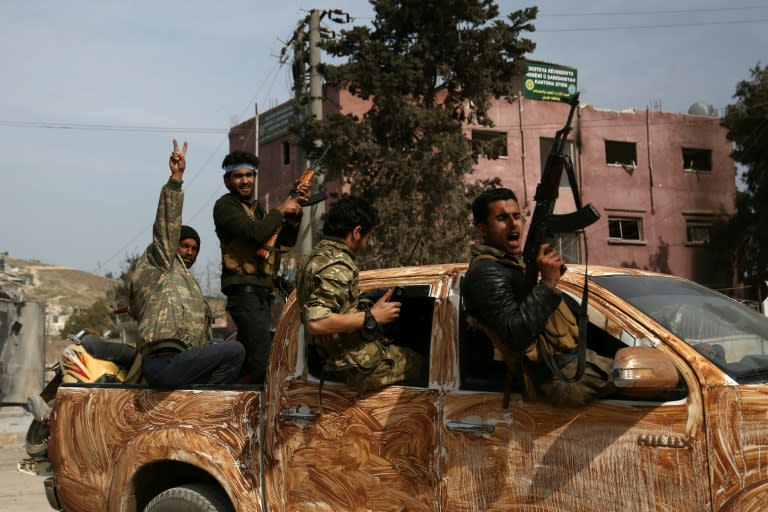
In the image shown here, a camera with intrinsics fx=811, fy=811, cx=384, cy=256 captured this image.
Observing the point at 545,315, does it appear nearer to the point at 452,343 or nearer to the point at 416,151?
the point at 452,343

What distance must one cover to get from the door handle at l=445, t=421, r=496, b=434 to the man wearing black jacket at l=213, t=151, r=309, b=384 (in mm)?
1628

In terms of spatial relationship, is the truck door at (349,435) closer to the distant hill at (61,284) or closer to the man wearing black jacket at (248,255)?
the man wearing black jacket at (248,255)

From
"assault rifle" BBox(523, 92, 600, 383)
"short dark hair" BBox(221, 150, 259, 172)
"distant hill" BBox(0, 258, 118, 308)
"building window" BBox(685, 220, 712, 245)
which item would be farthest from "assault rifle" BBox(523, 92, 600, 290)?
"distant hill" BBox(0, 258, 118, 308)

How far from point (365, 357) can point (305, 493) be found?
0.75 metres

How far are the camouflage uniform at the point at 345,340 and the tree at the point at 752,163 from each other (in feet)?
93.6

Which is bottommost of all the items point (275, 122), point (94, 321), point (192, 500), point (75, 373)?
point (94, 321)

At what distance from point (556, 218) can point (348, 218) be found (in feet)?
3.92

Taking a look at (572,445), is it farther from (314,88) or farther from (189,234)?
(314,88)

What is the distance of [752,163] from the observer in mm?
30547

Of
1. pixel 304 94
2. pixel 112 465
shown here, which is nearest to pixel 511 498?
pixel 112 465

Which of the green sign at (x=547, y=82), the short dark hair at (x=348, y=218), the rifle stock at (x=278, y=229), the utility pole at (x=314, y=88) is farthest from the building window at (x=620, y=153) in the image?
the short dark hair at (x=348, y=218)

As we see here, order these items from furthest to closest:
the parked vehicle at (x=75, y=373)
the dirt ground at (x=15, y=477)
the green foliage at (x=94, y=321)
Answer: the green foliage at (x=94, y=321), the dirt ground at (x=15, y=477), the parked vehicle at (x=75, y=373)

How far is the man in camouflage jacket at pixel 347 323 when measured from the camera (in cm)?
358

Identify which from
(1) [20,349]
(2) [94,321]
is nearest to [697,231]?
(2) [94,321]
